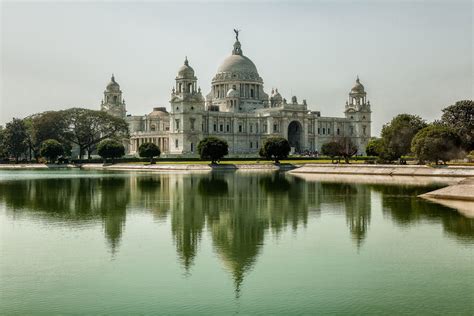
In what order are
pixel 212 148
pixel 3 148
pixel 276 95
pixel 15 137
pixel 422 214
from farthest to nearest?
pixel 276 95, pixel 3 148, pixel 15 137, pixel 212 148, pixel 422 214

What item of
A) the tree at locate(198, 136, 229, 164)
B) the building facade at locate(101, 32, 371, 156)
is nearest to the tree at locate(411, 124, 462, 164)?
the tree at locate(198, 136, 229, 164)

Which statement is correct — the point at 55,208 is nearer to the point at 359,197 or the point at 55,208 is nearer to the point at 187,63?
the point at 359,197

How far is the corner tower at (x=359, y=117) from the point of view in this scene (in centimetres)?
13188

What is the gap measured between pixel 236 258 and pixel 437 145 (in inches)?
1830

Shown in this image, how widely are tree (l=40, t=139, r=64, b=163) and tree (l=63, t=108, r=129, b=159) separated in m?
8.89

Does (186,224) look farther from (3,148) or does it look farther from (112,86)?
(112,86)

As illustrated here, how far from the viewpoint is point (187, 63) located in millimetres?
113562

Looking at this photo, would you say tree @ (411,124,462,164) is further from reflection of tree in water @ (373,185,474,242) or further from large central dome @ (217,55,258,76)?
large central dome @ (217,55,258,76)

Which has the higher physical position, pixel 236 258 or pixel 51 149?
pixel 51 149

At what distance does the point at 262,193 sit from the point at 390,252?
2146 cm

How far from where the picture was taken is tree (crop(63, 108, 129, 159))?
10350cm

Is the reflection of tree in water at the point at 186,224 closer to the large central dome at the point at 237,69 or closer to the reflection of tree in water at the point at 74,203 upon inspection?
the reflection of tree in water at the point at 74,203

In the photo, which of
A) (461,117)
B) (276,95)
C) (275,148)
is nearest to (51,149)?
(275,148)

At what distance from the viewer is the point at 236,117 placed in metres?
119
